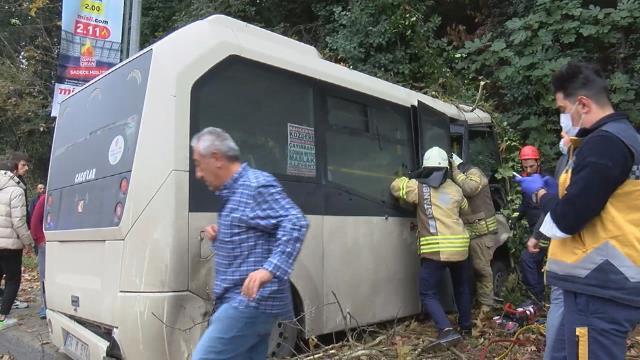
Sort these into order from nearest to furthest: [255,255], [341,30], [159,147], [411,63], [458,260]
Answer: [255,255], [159,147], [458,260], [411,63], [341,30]

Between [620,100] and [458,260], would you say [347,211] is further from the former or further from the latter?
[620,100]

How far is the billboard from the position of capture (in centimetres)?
796

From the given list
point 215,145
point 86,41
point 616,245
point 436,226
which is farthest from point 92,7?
point 616,245

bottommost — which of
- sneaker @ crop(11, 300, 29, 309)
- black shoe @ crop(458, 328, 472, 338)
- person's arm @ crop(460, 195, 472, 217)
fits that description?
black shoe @ crop(458, 328, 472, 338)

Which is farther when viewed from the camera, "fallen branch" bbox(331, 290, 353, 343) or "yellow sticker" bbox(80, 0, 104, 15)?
"yellow sticker" bbox(80, 0, 104, 15)

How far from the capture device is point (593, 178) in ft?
7.47

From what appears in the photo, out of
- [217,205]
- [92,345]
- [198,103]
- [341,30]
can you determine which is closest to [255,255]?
[217,205]

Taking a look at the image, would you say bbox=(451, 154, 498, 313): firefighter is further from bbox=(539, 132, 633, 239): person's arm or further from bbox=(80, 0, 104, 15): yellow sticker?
bbox=(80, 0, 104, 15): yellow sticker

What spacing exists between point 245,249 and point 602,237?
5.13 ft

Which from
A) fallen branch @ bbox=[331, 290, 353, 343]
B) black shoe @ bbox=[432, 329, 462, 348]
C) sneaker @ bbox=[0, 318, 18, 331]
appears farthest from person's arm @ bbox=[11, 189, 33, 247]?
black shoe @ bbox=[432, 329, 462, 348]

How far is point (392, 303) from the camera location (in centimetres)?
514

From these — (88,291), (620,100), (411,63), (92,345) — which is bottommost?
Answer: (92,345)

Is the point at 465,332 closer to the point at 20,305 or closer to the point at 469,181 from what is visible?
the point at 469,181

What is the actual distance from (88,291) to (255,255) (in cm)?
178
